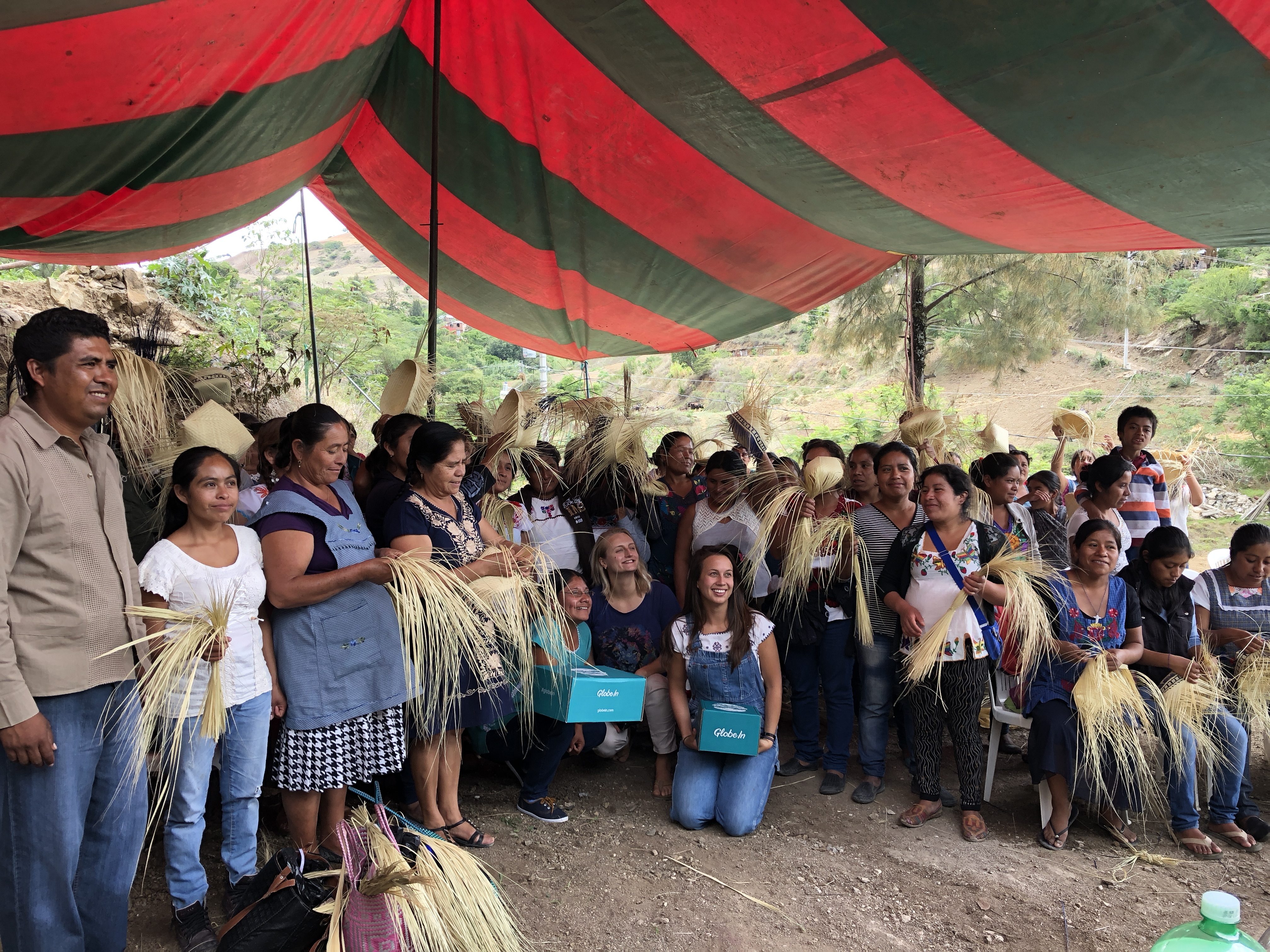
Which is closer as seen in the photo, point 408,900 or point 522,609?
point 408,900

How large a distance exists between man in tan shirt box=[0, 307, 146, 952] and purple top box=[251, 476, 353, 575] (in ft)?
A: 1.45

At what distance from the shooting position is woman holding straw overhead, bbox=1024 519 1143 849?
115 inches

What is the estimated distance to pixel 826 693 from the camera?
3.50m

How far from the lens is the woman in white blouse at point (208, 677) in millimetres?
2090

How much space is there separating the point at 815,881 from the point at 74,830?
1968 mm

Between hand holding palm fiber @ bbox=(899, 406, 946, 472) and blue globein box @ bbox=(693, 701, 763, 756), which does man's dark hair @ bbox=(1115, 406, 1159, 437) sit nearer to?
hand holding palm fiber @ bbox=(899, 406, 946, 472)

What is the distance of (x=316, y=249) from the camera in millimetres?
35688

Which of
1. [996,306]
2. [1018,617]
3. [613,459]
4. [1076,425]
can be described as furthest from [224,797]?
[996,306]

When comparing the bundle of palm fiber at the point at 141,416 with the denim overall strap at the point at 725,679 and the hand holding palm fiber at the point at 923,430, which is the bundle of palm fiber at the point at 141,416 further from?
the hand holding palm fiber at the point at 923,430

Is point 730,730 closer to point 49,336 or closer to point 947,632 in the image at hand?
point 947,632

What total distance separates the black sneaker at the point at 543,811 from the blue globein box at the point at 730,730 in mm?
532

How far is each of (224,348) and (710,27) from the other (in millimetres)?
4045

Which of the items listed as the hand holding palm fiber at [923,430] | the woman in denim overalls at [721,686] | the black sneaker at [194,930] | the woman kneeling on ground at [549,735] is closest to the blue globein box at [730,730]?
the woman in denim overalls at [721,686]

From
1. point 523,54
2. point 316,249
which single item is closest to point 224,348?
point 523,54
